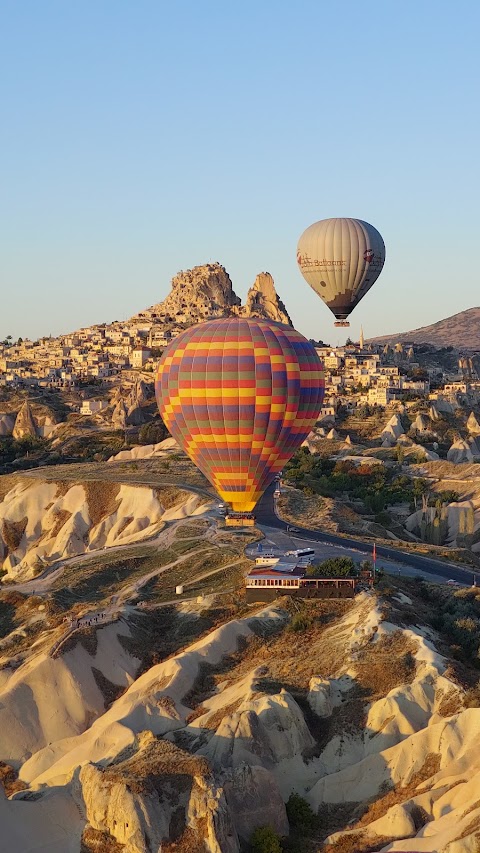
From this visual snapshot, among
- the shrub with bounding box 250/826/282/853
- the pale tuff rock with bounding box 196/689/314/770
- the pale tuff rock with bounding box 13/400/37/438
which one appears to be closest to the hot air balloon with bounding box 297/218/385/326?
the pale tuff rock with bounding box 196/689/314/770

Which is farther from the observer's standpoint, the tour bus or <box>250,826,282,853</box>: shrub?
the tour bus

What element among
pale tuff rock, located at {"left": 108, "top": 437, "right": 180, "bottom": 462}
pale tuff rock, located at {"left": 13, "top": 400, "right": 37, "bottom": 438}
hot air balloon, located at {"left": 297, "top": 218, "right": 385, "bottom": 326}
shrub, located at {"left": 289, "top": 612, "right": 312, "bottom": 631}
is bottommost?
shrub, located at {"left": 289, "top": 612, "right": 312, "bottom": 631}

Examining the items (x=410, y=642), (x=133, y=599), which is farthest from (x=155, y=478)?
(x=410, y=642)

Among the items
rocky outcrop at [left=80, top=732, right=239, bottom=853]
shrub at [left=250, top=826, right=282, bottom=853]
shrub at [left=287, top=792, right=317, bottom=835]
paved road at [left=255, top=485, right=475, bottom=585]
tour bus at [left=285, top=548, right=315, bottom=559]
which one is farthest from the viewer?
paved road at [left=255, top=485, right=475, bottom=585]

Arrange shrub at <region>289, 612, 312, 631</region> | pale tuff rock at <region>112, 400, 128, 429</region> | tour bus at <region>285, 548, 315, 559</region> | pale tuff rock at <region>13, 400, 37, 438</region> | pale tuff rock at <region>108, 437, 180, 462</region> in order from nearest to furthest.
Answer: shrub at <region>289, 612, 312, 631</region> < tour bus at <region>285, 548, 315, 559</region> < pale tuff rock at <region>108, 437, 180, 462</region> < pale tuff rock at <region>112, 400, 128, 429</region> < pale tuff rock at <region>13, 400, 37, 438</region>

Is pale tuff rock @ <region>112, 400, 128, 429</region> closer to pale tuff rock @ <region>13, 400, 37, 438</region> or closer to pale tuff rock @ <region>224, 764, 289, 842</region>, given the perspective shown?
pale tuff rock @ <region>13, 400, 37, 438</region>

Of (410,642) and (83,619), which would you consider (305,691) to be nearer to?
(410,642)

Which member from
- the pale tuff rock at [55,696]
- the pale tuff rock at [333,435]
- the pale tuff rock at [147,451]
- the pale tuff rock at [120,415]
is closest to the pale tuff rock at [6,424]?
the pale tuff rock at [120,415]
